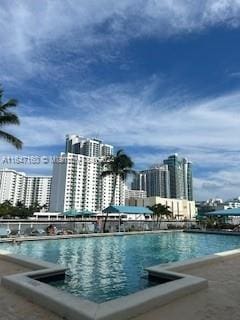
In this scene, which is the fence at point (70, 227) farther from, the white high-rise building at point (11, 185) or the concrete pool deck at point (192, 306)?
the white high-rise building at point (11, 185)

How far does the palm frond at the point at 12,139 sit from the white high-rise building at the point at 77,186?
94.3m

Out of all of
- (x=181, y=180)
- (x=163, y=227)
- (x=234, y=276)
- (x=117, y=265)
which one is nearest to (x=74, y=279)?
(x=117, y=265)

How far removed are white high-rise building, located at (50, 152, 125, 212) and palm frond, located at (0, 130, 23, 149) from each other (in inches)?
A: 3715

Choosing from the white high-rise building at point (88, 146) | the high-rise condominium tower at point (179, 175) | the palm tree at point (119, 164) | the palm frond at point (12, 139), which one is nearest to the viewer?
the palm frond at point (12, 139)

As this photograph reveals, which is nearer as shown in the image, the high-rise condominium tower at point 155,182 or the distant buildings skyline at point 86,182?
the distant buildings skyline at point 86,182

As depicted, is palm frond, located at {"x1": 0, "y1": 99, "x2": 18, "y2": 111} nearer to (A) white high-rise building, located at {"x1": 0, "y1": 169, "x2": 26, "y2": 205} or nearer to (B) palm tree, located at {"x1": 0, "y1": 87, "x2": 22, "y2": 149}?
(B) palm tree, located at {"x1": 0, "y1": 87, "x2": 22, "y2": 149}

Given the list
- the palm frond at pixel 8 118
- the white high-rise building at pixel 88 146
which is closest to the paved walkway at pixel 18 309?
the palm frond at pixel 8 118

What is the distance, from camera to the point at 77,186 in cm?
11806

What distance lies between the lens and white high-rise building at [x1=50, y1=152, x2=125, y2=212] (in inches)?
4577

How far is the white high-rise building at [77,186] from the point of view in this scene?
116m

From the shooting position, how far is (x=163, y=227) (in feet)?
117

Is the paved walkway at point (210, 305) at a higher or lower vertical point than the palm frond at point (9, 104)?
lower

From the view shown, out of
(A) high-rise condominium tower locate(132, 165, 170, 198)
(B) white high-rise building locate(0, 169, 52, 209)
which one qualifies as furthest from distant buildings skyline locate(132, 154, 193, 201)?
(B) white high-rise building locate(0, 169, 52, 209)

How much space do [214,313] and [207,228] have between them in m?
32.3
